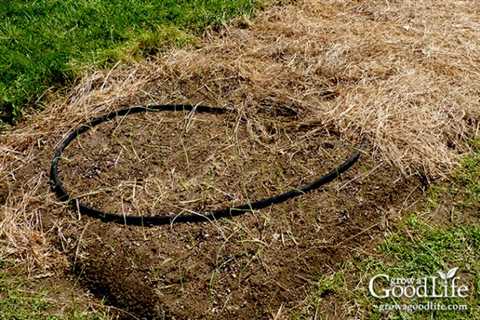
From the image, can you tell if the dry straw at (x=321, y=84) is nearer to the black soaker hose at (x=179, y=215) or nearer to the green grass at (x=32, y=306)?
the black soaker hose at (x=179, y=215)

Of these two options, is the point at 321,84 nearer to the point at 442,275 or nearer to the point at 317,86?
the point at 317,86

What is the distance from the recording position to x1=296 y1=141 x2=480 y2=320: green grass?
8.87 ft

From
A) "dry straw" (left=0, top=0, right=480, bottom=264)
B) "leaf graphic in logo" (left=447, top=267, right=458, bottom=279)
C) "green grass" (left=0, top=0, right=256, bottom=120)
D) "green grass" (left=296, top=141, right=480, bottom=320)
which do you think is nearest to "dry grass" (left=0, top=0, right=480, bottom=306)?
"dry straw" (left=0, top=0, right=480, bottom=264)

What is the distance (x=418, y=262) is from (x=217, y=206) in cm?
109

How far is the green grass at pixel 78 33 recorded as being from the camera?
4109 millimetres

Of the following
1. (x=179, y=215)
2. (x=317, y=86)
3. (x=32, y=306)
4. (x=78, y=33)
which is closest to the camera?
(x=32, y=306)

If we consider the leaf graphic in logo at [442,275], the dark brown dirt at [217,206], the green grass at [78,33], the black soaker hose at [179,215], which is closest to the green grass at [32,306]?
the dark brown dirt at [217,206]

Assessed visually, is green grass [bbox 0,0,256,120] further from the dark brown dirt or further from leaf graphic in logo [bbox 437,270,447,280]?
leaf graphic in logo [bbox 437,270,447,280]

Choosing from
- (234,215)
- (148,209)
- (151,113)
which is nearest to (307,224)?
(234,215)

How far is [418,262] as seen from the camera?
289cm

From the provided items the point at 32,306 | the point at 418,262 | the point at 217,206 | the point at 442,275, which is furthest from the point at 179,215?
the point at 442,275

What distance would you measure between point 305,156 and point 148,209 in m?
0.99

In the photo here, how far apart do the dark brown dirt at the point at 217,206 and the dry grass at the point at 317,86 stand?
189 mm

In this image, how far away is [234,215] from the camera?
10.4ft
